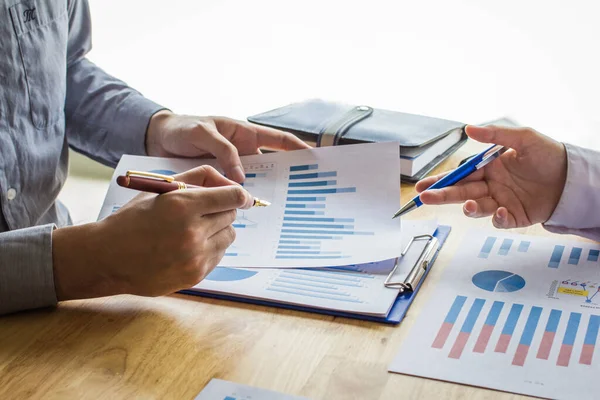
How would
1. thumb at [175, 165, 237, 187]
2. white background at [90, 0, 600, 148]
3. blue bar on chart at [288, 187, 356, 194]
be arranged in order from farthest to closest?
white background at [90, 0, 600, 148], blue bar on chart at [288, 187, 356, 194], thumb at [175, 165, 237, 187]

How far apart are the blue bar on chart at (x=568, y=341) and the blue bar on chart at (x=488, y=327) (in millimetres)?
75

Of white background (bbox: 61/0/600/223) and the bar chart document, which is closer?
the bar chart document

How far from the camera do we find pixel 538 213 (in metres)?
1.09

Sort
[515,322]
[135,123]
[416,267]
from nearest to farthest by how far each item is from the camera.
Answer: [515,322], [416,267], [135,123]

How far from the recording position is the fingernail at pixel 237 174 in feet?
3.77

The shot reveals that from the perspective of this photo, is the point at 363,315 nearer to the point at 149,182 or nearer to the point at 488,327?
the point at 488,327

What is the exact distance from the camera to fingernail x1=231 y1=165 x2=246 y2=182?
3.77 ft

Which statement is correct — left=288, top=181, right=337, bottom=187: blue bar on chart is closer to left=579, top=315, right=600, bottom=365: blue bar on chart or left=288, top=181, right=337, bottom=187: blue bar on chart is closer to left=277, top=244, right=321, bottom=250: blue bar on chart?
left=277, top=244, right=321, bottom=250: blue bar on chart

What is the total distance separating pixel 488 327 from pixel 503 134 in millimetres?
334

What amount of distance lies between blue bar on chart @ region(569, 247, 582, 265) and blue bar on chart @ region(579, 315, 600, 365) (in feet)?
0.52

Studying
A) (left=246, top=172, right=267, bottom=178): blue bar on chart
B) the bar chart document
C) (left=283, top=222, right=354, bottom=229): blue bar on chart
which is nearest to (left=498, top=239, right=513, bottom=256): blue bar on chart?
the bar chart document

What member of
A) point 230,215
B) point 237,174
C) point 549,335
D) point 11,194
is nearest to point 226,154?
point 237,174

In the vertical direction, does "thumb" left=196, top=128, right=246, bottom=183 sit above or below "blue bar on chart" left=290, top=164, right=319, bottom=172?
above

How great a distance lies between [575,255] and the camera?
1029 millimetres
